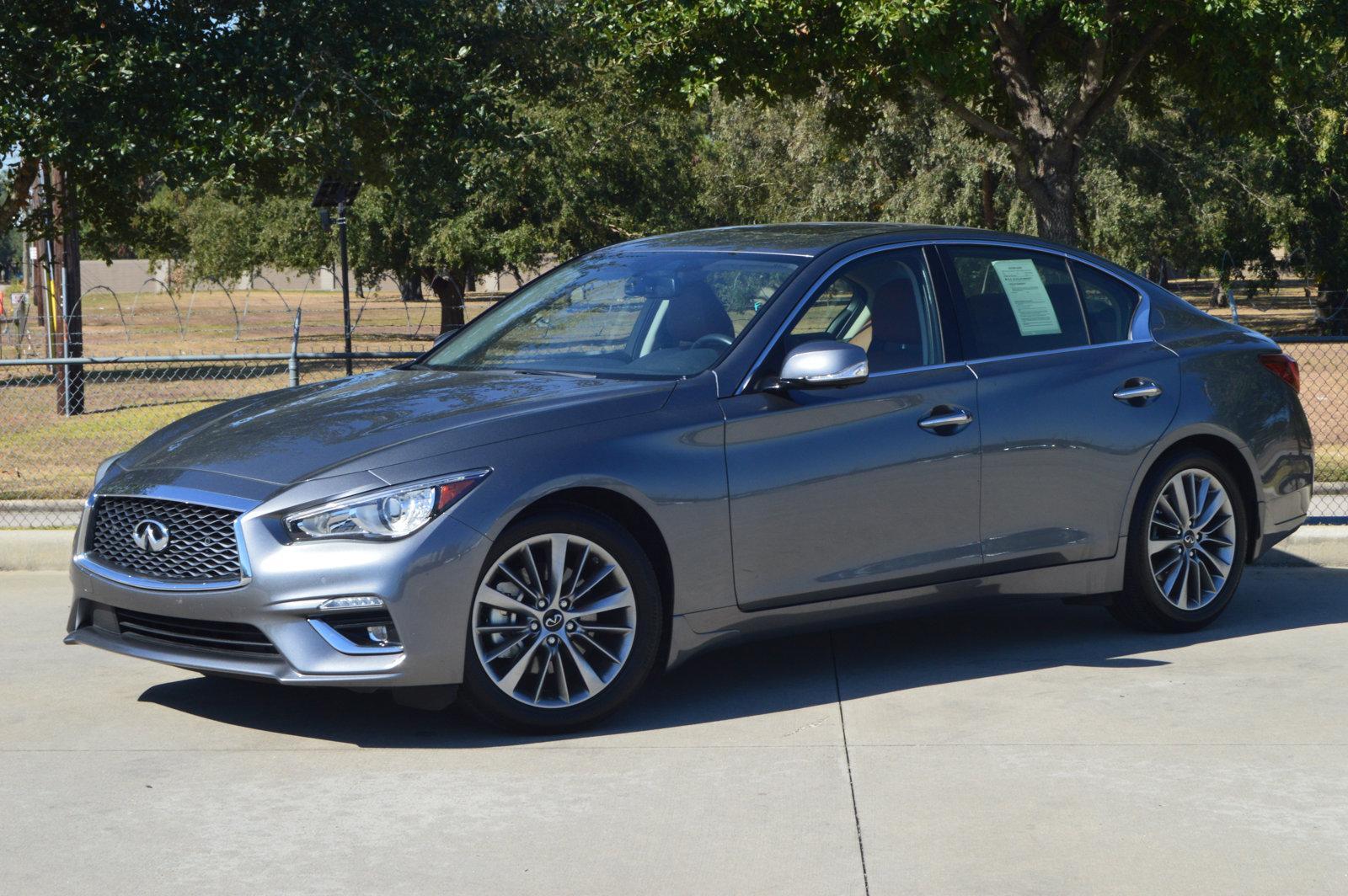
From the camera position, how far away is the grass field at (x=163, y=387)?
14.3 meters

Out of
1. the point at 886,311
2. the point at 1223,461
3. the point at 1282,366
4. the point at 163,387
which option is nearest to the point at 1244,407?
the point at 1223,461

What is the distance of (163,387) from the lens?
24.5m

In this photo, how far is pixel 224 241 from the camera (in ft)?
152

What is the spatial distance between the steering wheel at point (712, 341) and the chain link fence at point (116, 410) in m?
4.36

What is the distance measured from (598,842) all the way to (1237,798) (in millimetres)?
1937

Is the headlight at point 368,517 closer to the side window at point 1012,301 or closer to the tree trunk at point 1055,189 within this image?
the side window at point 1012,301

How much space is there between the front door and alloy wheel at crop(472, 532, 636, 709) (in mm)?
499

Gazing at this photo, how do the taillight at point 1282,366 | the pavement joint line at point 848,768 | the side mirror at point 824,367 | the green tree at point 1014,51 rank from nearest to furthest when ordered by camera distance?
the pavement joint line at point 848,768 → the side mirror at point 824,367 → the taillight at point 1282,366 → the green tree at point 1014,51

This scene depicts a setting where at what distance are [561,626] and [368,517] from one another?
2.54 ft

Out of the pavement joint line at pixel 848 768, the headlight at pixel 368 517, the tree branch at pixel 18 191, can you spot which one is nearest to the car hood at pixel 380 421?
the headlight at pixel 368 517

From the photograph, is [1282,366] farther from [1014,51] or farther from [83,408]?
[83,408]

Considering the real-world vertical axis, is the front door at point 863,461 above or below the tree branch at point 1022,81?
below

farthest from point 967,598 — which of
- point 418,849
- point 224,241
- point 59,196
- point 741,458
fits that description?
point 224,241

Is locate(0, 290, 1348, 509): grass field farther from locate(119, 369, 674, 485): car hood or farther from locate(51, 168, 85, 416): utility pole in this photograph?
locate(119, 369, 674, 485): car hood
